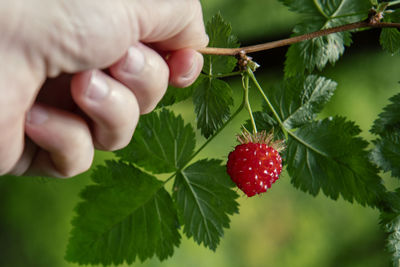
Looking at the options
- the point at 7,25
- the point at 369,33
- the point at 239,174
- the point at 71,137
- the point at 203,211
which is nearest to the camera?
the point at 7,25

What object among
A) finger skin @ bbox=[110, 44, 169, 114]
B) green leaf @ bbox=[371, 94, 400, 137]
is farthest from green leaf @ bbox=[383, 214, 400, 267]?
finger skin @ bbox=[110, 44, 169, 114]

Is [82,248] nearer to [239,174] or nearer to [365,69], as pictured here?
[239,174]

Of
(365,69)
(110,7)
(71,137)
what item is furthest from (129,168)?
(365,69)

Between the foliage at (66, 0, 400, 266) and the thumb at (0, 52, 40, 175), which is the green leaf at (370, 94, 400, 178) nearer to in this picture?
the foliage at (66, 0, 400, 266)

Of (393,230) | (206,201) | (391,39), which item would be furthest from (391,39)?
(206,201)

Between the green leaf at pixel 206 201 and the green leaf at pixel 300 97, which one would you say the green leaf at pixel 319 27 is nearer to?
the green leaf at pixel 300 97

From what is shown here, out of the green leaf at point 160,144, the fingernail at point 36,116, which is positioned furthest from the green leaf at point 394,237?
the fingernail at point 36,116

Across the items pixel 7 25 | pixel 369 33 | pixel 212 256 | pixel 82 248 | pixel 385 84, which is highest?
pixel 7 25
